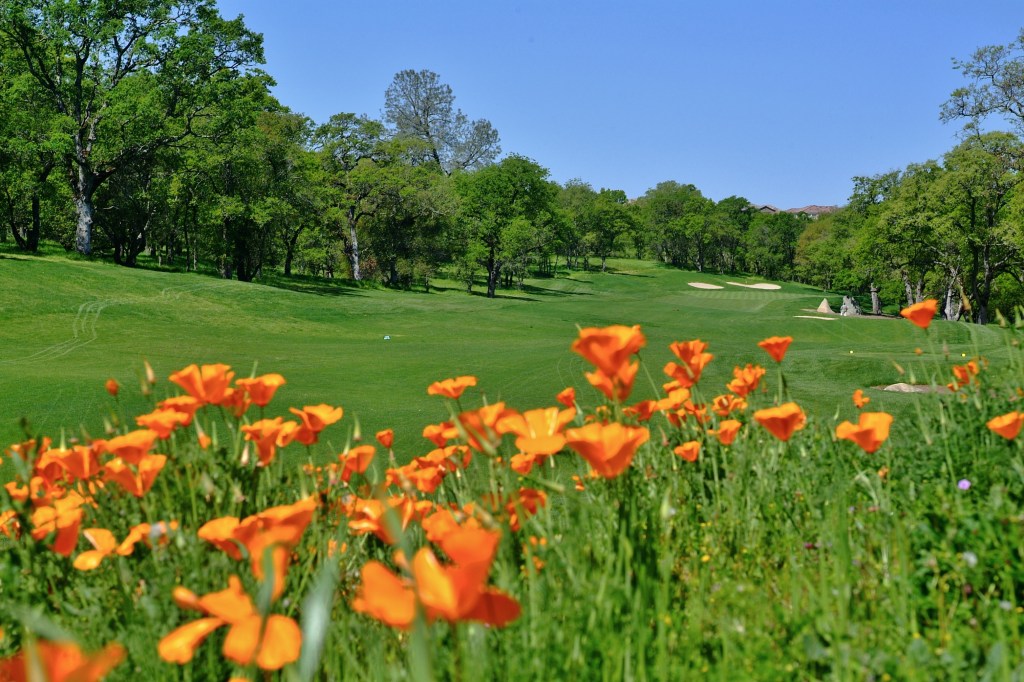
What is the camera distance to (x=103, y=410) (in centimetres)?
680

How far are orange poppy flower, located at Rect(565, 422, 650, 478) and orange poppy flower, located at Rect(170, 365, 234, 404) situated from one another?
1197 millimetres

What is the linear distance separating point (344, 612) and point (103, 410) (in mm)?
6090

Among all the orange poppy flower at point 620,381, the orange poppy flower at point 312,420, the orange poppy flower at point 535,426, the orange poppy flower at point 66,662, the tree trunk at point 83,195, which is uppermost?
the tree trunk at point 83,195

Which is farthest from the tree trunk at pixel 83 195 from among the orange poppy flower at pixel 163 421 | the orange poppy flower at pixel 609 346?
the orange poppy flower at pixel 609 346

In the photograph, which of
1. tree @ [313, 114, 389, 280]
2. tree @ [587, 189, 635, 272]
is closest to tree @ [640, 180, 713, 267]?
tree @ [587, 189, 635, 272]

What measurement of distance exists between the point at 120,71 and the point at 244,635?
29232mm

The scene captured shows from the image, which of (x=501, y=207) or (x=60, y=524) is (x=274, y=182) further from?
(x=60, y=524)

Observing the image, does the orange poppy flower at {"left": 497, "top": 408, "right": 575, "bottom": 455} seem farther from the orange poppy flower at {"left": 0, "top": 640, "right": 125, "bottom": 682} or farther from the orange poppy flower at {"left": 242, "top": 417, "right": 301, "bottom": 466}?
the orange poppy flower at {"left": 0, "top": 640, "right": 125, "bottom": 682}

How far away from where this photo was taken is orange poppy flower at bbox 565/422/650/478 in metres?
1.41

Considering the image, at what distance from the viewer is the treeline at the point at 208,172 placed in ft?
75.5

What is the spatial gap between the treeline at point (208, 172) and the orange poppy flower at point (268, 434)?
23404 millimetres

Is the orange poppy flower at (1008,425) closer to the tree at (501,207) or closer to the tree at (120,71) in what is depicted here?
the tree at (120,71)

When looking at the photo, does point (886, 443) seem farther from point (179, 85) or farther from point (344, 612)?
point (179, 85)

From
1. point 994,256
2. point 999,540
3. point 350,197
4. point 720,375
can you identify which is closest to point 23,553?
point 999,540
